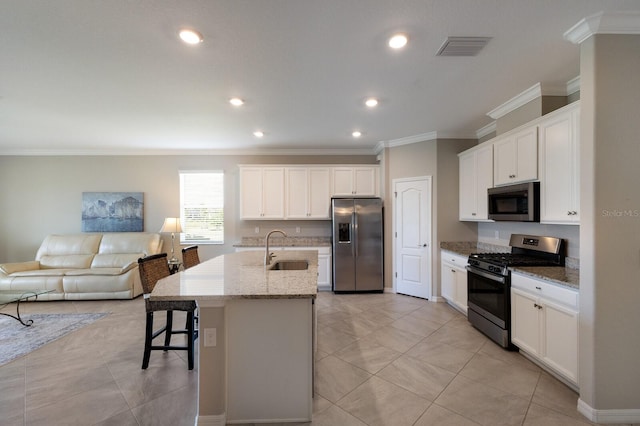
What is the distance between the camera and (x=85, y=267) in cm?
479

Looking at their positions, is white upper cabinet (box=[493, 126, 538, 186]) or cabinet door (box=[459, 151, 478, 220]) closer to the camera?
white upper cabinet (box=[493, 126, 538, 186])

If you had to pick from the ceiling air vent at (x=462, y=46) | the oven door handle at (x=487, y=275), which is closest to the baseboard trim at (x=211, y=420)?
the oven door handle at (x=487, y=275)

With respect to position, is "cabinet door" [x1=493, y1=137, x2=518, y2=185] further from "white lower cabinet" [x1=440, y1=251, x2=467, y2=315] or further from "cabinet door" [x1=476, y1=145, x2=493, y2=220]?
"white lower cabinet" [x1=440, y1=251, x2=467, y2=315]

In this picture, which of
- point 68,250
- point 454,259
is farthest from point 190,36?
point 68,250

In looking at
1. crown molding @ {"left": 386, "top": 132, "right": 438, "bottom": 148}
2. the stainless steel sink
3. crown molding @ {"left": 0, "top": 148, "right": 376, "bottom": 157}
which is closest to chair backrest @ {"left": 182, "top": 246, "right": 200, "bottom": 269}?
the stainless steel sink

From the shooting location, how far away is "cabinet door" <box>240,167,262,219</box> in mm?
5133

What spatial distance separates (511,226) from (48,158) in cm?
832

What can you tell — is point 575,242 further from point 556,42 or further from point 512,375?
point 556,42

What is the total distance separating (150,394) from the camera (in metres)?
2.11

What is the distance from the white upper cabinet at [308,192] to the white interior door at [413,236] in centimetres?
132

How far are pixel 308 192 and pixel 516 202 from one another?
3.28m

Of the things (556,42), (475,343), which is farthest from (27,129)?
(475,343)

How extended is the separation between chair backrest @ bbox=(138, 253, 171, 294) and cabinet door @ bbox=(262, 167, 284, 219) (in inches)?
98.7

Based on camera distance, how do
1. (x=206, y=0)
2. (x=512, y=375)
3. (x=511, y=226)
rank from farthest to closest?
(x=511, y=226)
(x=512, y=375)
(x=206, y=0)
